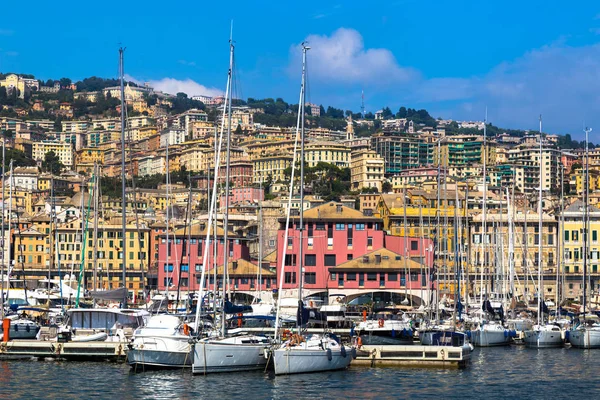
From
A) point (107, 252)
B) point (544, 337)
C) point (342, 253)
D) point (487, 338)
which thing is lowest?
point (487, 338)

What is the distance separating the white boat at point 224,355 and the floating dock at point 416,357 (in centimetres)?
516

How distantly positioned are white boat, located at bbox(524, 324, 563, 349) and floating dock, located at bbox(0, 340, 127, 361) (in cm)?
2144

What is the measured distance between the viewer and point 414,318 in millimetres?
60500

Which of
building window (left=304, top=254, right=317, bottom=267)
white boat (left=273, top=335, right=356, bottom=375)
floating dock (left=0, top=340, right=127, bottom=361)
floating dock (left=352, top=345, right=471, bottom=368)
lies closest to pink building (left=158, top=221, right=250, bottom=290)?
building window (left=304, top=254, right=317, bottom=267)

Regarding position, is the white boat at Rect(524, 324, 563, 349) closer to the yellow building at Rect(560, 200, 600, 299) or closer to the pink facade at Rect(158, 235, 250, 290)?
the pink facade at Rect(158, 235, 250, 290)

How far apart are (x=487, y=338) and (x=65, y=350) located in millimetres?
21556

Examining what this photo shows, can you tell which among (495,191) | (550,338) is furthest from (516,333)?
(495,191)

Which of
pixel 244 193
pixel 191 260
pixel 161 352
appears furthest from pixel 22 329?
pixel 244 193

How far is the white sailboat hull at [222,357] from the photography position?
132 feet

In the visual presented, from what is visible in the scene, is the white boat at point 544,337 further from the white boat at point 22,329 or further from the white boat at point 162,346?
the white boat at point 22,329

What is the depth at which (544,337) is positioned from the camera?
55594 mm

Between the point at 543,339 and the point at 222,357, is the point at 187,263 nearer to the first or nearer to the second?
the point at 543,339

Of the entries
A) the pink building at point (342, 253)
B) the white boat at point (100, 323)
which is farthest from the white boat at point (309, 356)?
the pink building at point (342, 253)

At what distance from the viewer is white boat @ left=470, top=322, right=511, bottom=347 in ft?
183
